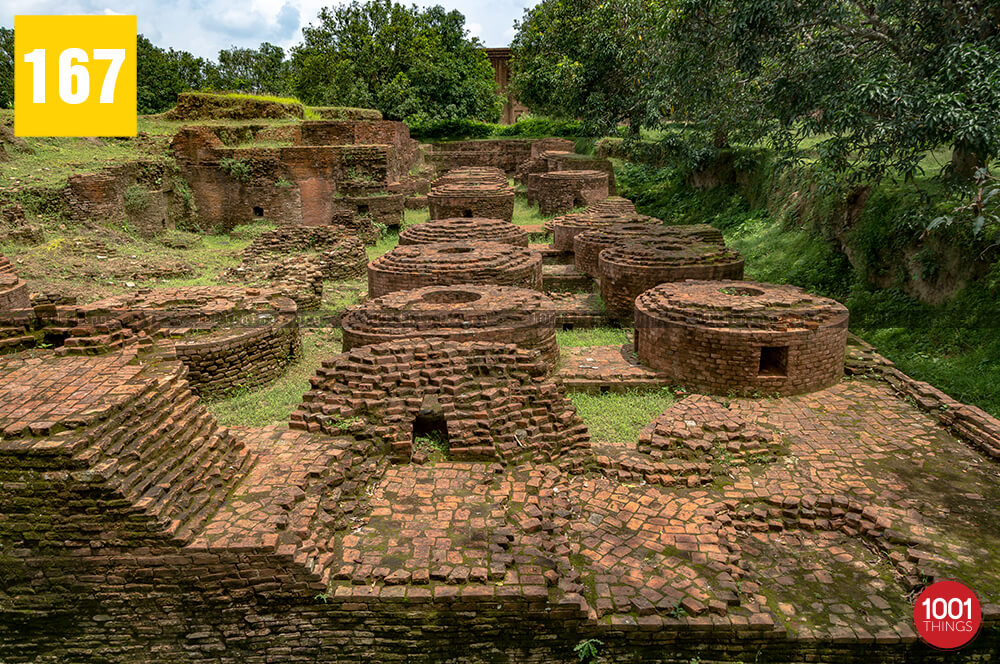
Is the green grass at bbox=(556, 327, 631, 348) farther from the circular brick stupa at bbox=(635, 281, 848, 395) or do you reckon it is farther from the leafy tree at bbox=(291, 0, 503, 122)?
the leafy tree at bbox=(291, 0, 503, 122)

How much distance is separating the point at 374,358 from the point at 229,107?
21097 mm

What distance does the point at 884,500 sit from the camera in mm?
5781

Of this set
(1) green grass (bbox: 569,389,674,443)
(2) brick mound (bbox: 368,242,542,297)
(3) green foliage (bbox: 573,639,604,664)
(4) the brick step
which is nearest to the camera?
(3) green foliage (bbox: 573,639,604,664)

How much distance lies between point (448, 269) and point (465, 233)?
308 cm

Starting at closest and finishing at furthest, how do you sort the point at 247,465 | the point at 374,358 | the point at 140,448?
the point at 140,448 → the point at 247,465 → the point at 374,358

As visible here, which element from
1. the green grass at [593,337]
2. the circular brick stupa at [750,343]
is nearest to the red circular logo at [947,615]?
the circular brick stupa at [750,343]

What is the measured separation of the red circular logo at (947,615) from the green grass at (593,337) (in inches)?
234

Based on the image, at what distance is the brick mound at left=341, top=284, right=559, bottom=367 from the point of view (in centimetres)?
810

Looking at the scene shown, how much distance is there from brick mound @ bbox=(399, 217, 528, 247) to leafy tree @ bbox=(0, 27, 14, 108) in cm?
1926

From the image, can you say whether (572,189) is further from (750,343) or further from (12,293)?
(12,293)

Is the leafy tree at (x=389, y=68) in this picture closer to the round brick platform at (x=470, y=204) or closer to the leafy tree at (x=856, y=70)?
the round brick platform at (x=470, y=204)

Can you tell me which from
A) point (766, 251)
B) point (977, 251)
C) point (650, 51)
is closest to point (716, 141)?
point (650, 51)

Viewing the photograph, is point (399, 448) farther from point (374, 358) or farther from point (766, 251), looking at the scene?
point (766, 251)

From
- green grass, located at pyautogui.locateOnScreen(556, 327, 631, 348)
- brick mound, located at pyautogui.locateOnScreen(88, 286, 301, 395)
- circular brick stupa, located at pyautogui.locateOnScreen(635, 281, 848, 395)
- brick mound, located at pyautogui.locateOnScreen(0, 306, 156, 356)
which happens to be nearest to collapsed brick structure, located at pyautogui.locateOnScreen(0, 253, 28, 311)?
brick mound, located at pyautogui.locateOnScreen(88, 286, 301, 395)
